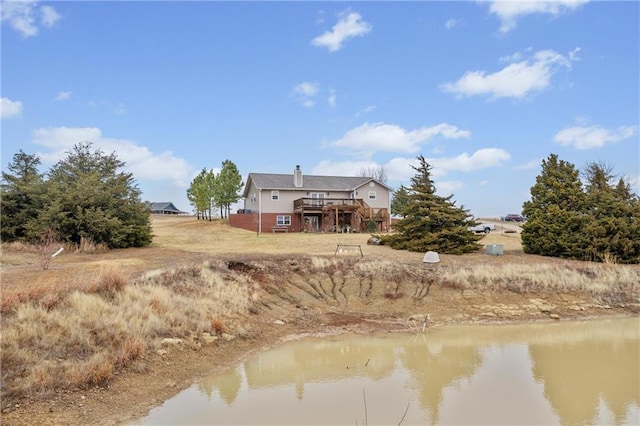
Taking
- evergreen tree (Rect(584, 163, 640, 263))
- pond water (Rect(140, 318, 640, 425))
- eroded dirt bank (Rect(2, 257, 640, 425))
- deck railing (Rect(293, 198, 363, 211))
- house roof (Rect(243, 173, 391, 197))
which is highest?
house roof (Rect(243, 173, 391, 197))

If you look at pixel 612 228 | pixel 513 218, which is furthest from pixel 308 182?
pixel 513 218

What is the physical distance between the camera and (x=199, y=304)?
1272 cm

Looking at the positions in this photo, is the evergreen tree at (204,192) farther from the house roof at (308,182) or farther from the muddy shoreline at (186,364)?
the muddy shoreline at (186,364)

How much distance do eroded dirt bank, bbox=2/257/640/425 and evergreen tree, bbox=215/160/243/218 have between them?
111 ft

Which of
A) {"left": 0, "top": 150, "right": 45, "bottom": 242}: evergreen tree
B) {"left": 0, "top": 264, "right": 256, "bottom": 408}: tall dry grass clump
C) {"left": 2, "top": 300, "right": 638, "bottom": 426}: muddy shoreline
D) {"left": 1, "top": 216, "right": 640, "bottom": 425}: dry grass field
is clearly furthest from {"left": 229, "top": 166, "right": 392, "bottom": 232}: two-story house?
{"left": 0, "top": 264, "right": 256, "bottom": 408}: tall dry grass clump

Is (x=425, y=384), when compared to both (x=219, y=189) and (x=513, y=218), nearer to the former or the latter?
(x=219, y=189)

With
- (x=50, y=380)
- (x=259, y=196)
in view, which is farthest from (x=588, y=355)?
(x=259, y=196)

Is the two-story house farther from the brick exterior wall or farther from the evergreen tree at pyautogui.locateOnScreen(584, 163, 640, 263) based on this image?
the evergreen tree at pyautogui.locateOnScreen(584, 163, 640, 263)

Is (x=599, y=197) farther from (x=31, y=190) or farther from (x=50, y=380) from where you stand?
(x=31, y=190)

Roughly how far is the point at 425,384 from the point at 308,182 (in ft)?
121

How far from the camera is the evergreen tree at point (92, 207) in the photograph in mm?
22734

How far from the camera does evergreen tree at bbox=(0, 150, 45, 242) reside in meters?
23.4

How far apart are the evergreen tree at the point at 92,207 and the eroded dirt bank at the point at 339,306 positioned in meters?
9.26

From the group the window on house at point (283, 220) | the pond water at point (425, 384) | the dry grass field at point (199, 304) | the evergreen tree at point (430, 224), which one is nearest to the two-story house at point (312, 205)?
the window on house at point (283, 220)
